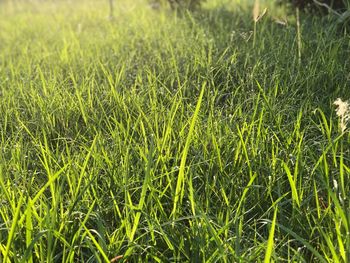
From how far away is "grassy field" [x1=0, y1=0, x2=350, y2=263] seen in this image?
128 centimetres

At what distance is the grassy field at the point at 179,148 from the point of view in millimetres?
1284

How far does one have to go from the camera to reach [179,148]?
1598 millimetres

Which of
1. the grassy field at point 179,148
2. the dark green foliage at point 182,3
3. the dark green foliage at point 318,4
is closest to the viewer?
the grassy field at point 179,148

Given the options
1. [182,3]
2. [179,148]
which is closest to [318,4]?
[182,3]

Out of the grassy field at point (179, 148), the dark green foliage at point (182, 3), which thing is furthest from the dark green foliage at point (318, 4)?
the dark green foliage at point (182, 3)

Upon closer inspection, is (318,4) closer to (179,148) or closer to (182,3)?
(182,3)

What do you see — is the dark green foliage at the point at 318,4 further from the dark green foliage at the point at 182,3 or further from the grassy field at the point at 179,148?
the dark green foliage at the point at 182,3

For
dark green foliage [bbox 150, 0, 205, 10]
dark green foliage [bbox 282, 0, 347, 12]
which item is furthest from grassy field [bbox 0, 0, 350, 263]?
dark green foliage [bbox 150, 0, 205, 10]

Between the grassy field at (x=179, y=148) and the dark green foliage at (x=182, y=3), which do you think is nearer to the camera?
the grassy field at (x=179, y=148)

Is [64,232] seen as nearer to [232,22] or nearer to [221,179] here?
[221,179]

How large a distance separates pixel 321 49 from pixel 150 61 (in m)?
0.95

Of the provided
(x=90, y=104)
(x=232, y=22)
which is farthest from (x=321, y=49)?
(x=90, y=104)

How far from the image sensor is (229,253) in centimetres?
117

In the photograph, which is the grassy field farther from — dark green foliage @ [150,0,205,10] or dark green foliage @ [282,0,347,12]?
dark green foliage @ [150,0,205,10]
